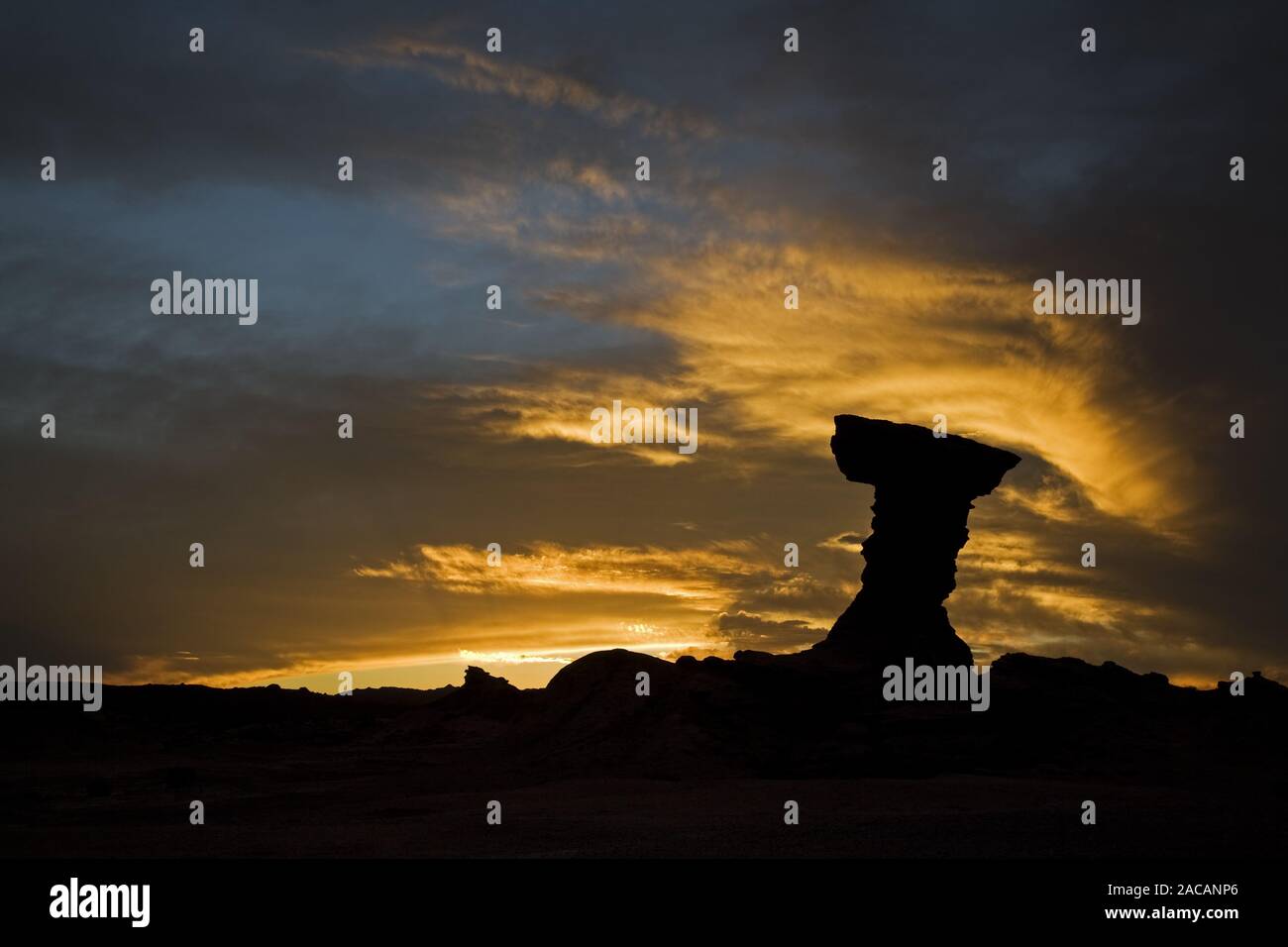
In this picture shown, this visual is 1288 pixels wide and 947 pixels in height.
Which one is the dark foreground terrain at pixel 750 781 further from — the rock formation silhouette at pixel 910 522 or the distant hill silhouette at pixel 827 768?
the rock formation silhouette at pixel 910 522

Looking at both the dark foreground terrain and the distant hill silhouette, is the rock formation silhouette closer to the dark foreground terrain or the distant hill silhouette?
the distant hill silhouette

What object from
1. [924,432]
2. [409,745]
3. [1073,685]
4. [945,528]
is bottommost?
[409,745]

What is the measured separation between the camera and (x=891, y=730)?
115 ft

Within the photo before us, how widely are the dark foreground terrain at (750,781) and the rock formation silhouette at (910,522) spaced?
3379mm

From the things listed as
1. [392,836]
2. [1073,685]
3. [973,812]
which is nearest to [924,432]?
[1073,685]

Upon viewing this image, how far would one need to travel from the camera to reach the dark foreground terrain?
22.3m

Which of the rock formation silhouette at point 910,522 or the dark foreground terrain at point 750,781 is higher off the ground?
the rock formation silhouette at point 910,522

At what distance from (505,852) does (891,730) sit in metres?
18.1

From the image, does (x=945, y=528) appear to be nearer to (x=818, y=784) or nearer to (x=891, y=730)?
(x=891, y=730)

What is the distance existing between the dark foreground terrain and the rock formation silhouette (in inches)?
133

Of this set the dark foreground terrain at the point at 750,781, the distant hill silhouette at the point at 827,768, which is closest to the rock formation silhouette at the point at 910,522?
the distant hill silhouette at the point at 827,768

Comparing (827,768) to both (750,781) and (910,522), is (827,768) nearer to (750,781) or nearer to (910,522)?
(750,781)

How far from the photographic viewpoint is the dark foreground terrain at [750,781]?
2233 centimetres
